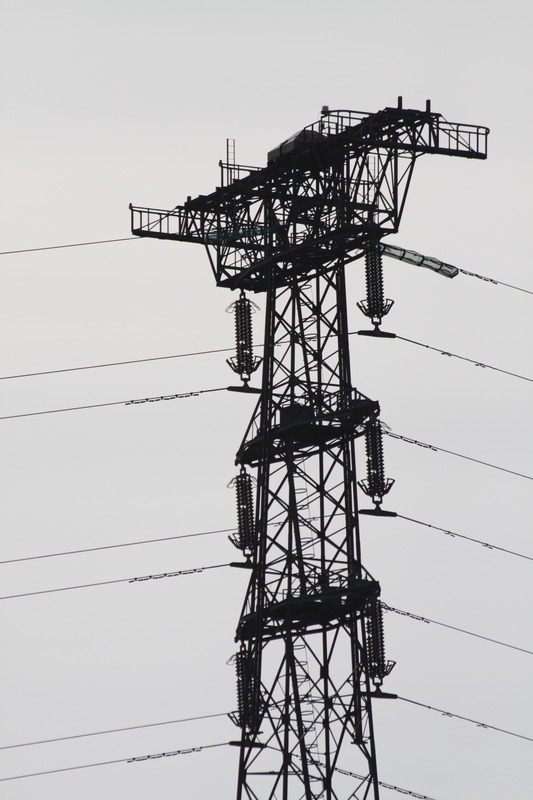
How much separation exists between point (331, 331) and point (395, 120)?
8.24m

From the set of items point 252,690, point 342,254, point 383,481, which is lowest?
point 252,690

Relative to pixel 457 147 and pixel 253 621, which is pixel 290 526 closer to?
pixel 253 621

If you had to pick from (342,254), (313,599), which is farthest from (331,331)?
(313,599)

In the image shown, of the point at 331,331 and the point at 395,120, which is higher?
the point at 395,120

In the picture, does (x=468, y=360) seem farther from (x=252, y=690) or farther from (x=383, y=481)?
(x=252, y=690)

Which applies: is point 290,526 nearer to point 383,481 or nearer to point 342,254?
point 383,481

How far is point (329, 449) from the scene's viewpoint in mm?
101250

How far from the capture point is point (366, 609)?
100 m

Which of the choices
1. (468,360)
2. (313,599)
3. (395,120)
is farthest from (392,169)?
(313,599)

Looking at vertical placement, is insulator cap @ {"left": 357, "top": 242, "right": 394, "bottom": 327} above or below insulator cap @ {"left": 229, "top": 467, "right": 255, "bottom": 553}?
above

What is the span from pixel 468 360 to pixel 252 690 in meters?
14.6

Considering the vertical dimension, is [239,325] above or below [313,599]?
above

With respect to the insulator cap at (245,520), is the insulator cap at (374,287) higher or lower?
higher

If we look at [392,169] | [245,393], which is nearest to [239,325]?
[245,393]
